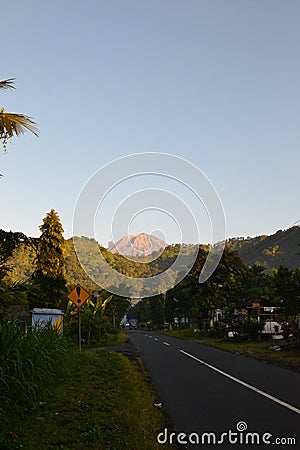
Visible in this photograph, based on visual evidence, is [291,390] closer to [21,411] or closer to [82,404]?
[82,404]

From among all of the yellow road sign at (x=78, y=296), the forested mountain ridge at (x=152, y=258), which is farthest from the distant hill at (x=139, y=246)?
the yellow road sign at (x=78, y=296)

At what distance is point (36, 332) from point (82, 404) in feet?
12.3

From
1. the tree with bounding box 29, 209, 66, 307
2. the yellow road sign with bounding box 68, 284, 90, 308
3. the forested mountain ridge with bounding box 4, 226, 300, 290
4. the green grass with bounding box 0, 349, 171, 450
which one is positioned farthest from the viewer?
the forested mountain ridge with bounding box 4, 226, 300, 290

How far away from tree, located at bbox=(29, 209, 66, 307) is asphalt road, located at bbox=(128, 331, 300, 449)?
88.1 feet

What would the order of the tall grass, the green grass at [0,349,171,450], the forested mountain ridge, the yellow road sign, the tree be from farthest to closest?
the forested mountain ridge
the tree
the yellow road sign
the tall grass
the green grass at [0,349,171,450]

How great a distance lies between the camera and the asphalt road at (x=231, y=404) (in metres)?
6.87

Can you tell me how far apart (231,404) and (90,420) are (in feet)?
10.0

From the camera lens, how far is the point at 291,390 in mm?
11180

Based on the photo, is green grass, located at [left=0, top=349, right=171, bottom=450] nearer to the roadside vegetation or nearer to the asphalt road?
the roadside vegetation

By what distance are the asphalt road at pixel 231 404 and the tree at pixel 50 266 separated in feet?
88.1

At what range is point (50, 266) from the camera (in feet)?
138

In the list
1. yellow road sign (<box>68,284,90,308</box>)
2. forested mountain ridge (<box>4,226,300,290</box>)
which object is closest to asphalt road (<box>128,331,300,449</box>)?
yellow road sign (<box>68,284,90,308</box>)

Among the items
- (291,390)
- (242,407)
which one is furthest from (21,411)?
(291,390)

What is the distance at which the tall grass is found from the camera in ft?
25.7
